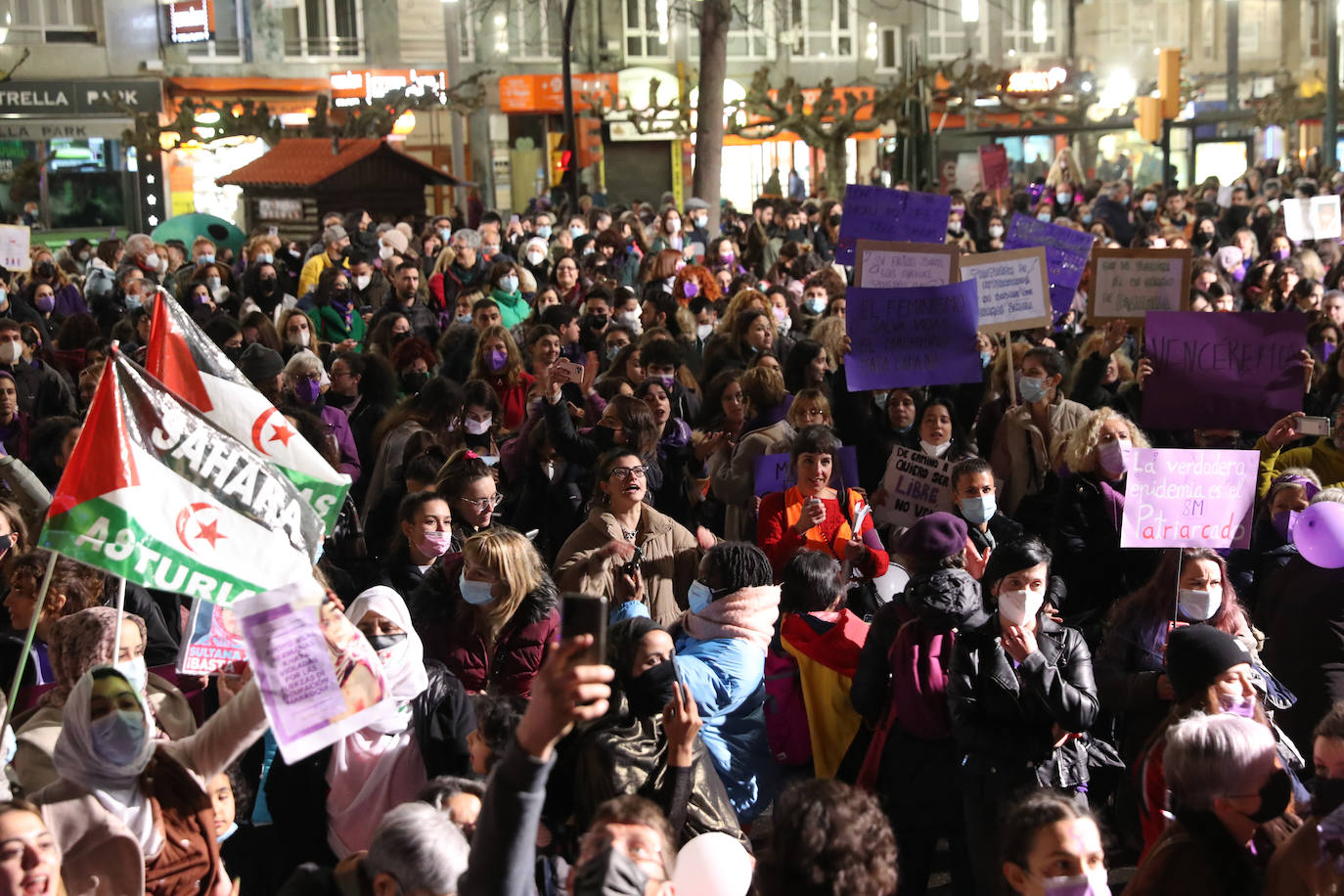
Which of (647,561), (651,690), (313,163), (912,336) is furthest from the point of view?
(313,163)

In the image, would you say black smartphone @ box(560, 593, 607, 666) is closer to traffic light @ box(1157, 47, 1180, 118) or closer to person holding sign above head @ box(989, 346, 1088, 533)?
person holding sign above head @ box(989, 346, 1088, 533)

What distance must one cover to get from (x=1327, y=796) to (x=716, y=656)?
1.89 meters

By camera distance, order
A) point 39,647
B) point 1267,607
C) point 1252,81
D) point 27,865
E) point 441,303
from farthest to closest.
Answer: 1. point 1252,81
2. point 441,303
3. point 1267,607
4. point 39,647
5. point 27,865

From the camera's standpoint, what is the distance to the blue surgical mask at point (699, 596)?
5328mm

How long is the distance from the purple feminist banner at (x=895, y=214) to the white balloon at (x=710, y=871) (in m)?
7.64

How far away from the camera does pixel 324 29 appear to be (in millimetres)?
38469

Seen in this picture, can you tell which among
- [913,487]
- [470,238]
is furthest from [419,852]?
[470,238]

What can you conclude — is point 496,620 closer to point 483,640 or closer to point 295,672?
point 483,640

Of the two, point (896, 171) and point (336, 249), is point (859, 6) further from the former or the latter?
point (336, 249)

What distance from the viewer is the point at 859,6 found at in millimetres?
43031

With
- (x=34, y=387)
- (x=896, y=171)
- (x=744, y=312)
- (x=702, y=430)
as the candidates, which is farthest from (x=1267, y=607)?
(x=896, y=171)

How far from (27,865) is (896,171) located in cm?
2547

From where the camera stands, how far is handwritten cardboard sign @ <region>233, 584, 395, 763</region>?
11.6 feet

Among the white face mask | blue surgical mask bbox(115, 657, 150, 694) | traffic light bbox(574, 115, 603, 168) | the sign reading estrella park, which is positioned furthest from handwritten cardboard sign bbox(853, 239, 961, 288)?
traffic light bbox(574, 115, 603, 168)
